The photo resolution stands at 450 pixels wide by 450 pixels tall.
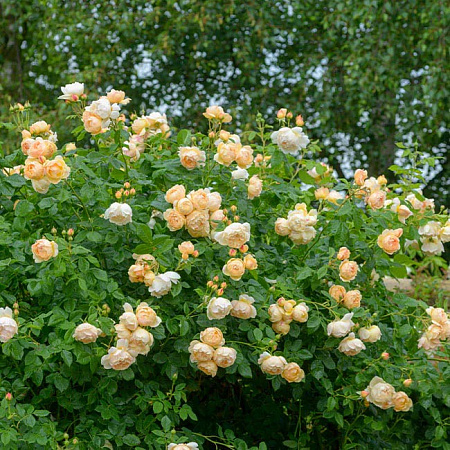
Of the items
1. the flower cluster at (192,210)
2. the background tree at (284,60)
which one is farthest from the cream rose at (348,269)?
the background tree at (284,60)

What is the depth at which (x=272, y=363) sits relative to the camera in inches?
75.1

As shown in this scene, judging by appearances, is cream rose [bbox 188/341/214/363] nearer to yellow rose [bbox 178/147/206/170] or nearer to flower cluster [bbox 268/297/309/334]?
flower cluster [bbox 268/297/309/334]

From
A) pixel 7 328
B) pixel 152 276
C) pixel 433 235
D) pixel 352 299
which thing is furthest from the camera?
pixel 433 235

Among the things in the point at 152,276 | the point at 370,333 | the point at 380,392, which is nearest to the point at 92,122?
the point at 152,276

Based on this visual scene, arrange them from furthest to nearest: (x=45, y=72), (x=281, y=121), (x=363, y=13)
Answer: (x=45, y=72) → (x=363, y=13) → (x=281, y=121)

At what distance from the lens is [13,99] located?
8.14 m

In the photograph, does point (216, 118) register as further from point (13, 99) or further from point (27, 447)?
point (13, 99)

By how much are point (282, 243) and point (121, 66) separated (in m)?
5.45

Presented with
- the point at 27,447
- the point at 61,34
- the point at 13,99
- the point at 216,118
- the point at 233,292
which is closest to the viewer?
the point at 27,447

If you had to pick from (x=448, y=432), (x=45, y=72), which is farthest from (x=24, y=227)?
(x=45, y=72)

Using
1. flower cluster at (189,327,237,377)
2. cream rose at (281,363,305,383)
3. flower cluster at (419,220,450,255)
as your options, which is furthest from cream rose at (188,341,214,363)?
flower cluster at (419,220,450,255)

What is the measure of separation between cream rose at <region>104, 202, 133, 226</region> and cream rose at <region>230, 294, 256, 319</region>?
0.33m

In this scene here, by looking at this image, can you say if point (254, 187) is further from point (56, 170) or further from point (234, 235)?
point (56, 170)

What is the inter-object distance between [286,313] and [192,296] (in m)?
0.24
